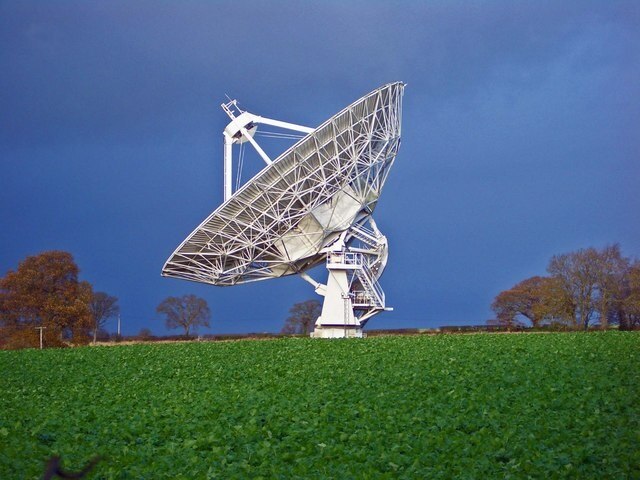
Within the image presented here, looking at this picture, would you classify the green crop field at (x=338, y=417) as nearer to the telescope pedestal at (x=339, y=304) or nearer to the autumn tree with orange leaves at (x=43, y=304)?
the telescope pedestal at (x=339, y=304)

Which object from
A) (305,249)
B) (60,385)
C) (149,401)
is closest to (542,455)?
(149,401)

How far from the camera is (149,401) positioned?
1922cm

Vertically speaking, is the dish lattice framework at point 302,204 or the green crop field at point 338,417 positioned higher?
the dish lattice framework at point 302,204

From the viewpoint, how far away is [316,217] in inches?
1610

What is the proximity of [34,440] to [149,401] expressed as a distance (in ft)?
16.9

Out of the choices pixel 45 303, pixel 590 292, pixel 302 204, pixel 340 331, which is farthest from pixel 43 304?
pixel 590 292

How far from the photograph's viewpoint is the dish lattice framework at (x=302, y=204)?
37562mm

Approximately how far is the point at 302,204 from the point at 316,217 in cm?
187

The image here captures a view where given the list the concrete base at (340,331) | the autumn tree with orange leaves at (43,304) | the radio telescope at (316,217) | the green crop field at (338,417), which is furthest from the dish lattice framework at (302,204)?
the autumn tree with orange leaves at (43,304)

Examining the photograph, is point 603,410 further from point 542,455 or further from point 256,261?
point 256,261

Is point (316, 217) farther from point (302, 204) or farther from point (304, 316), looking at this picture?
point (304, 316)

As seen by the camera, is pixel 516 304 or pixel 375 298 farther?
pixel 516 304

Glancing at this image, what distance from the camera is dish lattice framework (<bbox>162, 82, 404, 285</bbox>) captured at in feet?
123

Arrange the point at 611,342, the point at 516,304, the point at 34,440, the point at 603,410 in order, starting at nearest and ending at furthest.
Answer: the point at 34,440 → the point at 603,410 → the point at 611,342 → the point at 516,304
